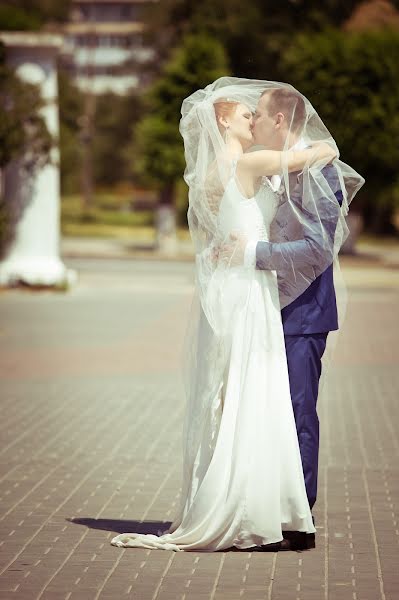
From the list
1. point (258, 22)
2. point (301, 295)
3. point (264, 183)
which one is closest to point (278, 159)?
point (264, 183)

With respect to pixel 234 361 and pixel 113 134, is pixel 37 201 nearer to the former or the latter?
pixel 234 361

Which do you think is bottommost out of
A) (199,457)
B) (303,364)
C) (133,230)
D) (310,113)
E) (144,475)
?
(133,230)

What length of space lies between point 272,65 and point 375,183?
9142mm

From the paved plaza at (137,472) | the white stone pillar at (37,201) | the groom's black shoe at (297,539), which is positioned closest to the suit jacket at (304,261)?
the groom's black shoe at (297,539)

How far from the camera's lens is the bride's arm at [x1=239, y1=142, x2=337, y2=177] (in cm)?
618

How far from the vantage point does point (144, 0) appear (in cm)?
5091

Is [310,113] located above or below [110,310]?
above

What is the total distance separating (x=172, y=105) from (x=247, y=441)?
108 ft

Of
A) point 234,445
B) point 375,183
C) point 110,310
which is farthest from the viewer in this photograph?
point 375,183

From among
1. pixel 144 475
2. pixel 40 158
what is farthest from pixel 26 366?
pixel 40 158

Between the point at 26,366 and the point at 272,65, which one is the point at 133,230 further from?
the point at 26,366

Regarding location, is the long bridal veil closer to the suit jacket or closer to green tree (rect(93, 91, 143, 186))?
the suit jacket

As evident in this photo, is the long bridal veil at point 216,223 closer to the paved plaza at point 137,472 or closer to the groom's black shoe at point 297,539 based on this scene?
the groom's black shoe at point 297,539

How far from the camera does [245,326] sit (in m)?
6.24
